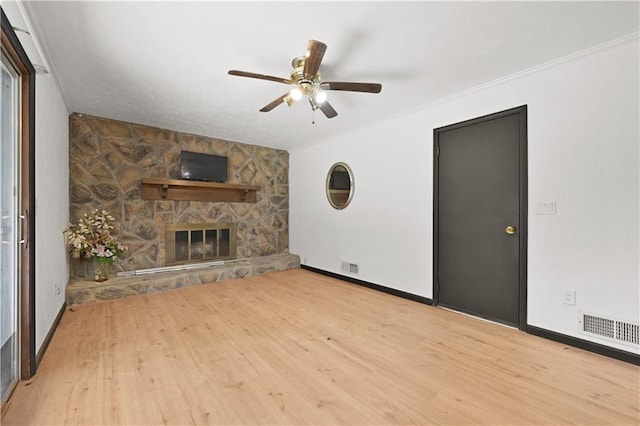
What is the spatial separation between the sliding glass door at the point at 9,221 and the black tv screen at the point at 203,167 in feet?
8.60

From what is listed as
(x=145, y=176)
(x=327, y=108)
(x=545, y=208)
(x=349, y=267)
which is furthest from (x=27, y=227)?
(x=545, y=208)

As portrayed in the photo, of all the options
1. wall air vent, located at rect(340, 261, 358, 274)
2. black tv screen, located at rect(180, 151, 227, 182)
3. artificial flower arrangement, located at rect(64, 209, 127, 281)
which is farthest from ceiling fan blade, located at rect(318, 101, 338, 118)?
artificial flower arrangement, located at rect(64, 209, 127, 281)

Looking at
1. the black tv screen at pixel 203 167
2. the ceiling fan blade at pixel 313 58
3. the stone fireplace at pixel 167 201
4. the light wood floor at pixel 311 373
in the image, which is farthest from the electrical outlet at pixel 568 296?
the black tv screen at pixel 203 167

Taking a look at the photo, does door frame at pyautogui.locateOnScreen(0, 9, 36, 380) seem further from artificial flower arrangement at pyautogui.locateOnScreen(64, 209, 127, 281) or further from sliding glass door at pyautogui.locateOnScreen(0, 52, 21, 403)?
artificial flower arrangement at pyautogui.locateOnScreen(64, 209, 127, 281)

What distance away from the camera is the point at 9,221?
5.98 ft

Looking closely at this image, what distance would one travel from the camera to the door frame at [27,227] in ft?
6.10

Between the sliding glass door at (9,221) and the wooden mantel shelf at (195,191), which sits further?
the wooden mantel shelf at (195,191)

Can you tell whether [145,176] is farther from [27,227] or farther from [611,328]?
[611,328]

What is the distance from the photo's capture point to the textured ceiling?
181 centimetres

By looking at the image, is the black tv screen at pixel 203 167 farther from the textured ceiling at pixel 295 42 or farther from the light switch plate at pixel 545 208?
the light switch plate at pixel 545 208

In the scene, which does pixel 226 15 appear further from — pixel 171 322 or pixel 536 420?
pixel 536 420

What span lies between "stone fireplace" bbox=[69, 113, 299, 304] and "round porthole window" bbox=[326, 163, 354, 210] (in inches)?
50.4

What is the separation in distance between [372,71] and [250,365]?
2561 millimetres

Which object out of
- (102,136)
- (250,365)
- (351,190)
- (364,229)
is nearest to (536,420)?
(250,365)
